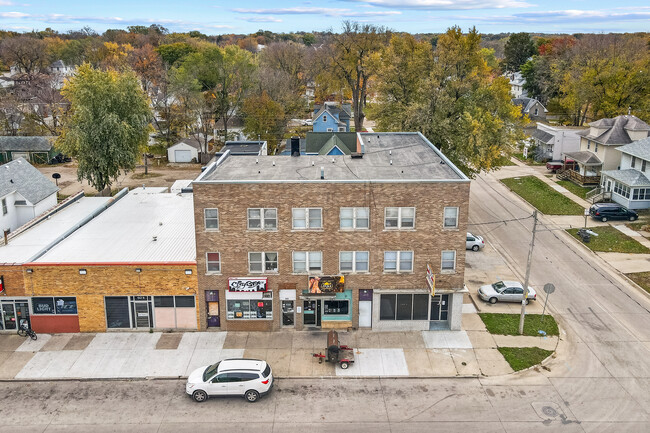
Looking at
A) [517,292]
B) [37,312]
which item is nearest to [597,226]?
[517,292]

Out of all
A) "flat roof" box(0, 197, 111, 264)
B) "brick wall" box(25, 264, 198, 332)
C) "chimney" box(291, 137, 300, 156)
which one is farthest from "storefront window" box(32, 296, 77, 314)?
"chimney" box(291, 137, 300, 156)

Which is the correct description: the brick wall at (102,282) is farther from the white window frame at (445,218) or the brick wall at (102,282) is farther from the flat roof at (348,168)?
the white window frame at (445,218)

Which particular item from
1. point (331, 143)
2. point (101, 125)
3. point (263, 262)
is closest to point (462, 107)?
point (331, 143)

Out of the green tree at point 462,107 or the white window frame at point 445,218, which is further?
the green tree at point 462,107

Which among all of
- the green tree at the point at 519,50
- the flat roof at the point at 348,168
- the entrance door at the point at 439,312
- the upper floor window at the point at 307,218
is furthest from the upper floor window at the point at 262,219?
the green tree at the point at 519,50

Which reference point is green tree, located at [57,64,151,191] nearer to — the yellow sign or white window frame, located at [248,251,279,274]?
white window frame, located at [248,251,279,274]

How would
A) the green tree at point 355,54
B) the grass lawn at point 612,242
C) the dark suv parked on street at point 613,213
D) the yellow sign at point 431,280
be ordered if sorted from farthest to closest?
the green tree at point 355,54 < the dark suv parked on street at point 613,213 < the grass lawn at point 612,242 < the yellow sign at point 431,280
